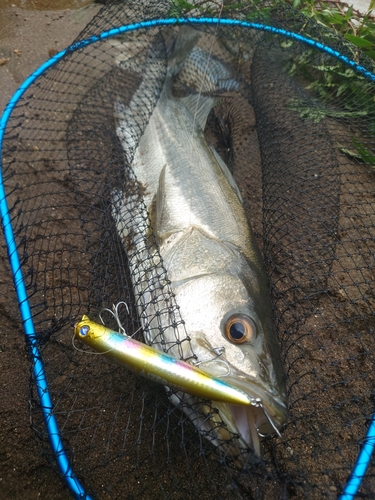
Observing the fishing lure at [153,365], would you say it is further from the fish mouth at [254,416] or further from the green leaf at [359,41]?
the green leaf at [359,41]

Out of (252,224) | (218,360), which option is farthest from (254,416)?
(252,224)

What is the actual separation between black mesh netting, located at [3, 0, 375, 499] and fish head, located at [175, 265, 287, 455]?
90 mm

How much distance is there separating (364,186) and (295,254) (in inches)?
46.9

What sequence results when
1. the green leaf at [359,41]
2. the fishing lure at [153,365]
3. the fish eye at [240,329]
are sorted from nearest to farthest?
the fishing lure at [153,365] < the fish eye at [240,329] < the green leaf at [359,41]

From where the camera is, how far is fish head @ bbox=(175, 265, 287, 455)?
197 cm

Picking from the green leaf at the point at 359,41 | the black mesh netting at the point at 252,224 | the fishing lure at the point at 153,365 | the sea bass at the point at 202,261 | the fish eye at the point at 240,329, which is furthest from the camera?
the green leaf at the point at 359,41

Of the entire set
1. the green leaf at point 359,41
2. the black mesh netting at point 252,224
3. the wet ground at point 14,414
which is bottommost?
the wet ground at point 14,414

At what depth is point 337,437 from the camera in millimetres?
2557

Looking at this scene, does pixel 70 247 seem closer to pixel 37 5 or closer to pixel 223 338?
pixel 223 338

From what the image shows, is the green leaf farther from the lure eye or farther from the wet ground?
the lure eye

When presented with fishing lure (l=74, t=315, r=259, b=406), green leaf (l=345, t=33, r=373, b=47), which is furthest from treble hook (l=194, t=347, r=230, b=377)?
green leaf (l=345, t=33, r=373, b=47)

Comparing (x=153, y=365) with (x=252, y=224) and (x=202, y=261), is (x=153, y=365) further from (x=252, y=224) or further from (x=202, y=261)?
(x=252, y=224)

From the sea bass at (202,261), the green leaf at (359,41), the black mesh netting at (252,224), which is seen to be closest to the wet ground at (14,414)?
the black mesh netting at (252,224)

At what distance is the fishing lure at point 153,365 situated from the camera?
5.67 ft
